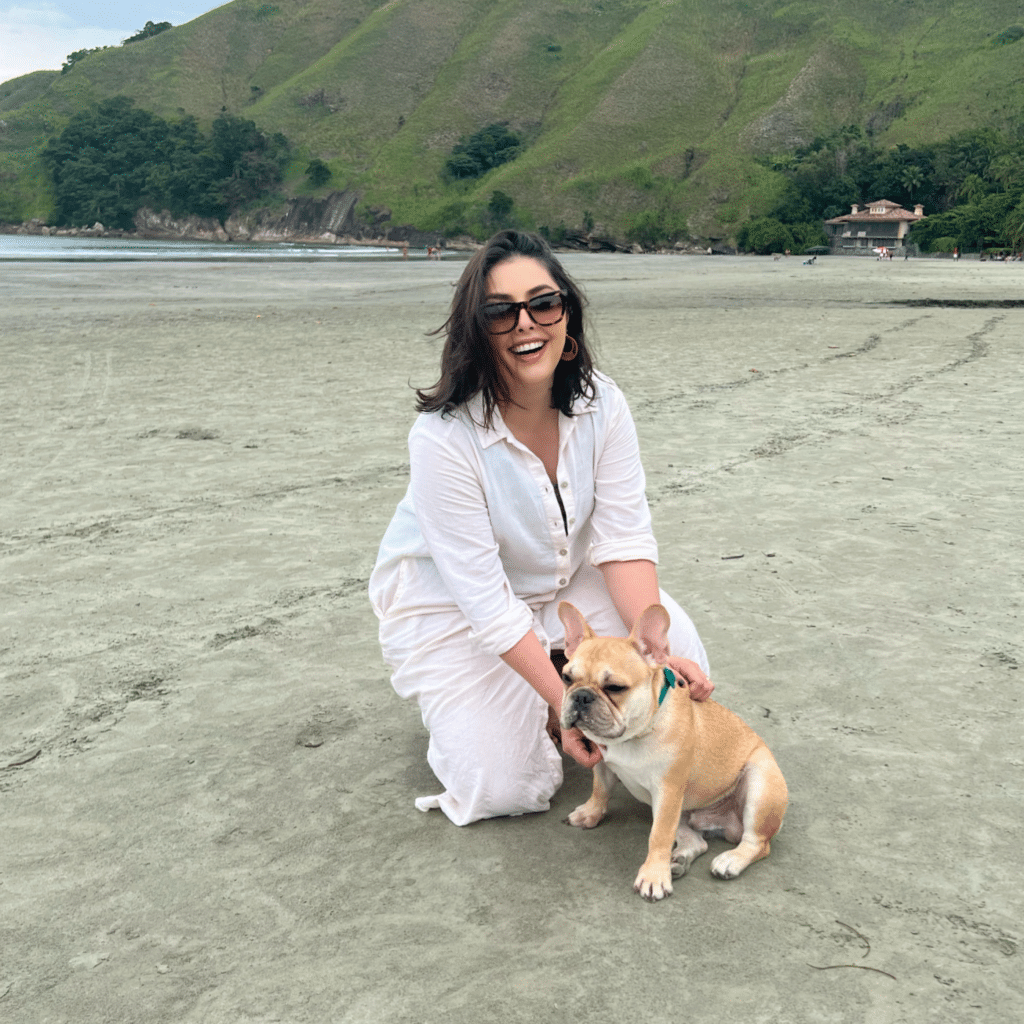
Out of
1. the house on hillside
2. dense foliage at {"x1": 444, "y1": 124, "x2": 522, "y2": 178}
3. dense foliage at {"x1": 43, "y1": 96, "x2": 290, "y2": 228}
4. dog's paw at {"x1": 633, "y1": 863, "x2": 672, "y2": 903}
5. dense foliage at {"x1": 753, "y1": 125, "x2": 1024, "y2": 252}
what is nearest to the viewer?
dog's paw at {"x1": 633, "y1": 863, "x2": 672, "y2": 903}

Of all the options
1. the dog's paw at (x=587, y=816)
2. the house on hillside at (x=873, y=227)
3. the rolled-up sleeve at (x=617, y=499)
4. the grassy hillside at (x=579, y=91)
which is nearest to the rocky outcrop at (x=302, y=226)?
the grassy hillside at (x=579, y=91)

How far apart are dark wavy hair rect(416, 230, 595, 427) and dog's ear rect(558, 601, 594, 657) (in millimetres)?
678

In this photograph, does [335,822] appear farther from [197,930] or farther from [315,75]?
[315,75]

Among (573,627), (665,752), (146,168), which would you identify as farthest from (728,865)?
(146,168)

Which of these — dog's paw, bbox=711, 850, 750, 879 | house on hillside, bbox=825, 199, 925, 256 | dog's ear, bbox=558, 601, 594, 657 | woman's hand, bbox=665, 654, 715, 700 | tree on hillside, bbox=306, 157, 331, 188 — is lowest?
dog's paw, bbox=711, 850, 750, 879

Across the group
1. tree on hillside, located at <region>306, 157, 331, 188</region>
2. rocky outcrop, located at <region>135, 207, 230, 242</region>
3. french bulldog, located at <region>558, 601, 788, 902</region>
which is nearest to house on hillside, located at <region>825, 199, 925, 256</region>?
tree on hillside, located at <region>306, 157, 331, 188</region>

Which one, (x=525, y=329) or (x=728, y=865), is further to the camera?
(x=525, y=329)

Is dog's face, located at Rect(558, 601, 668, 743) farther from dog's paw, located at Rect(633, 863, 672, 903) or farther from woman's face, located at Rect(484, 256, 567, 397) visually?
woman's face, located at Rect(484, 256, 567, 397)

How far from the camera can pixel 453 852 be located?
110 inches

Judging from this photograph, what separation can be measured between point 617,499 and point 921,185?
4206 inches

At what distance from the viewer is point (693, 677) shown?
2779 mm

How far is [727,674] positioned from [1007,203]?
89538mm

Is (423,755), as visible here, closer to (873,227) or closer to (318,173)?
(873,227)

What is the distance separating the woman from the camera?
2.93 metres
